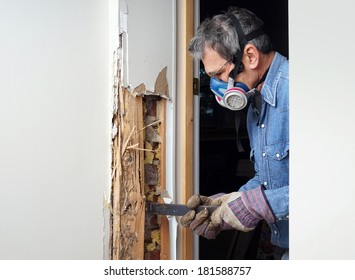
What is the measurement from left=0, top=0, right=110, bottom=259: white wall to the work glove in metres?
0.51

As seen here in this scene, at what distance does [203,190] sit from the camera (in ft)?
12.8

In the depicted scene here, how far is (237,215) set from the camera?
185 cm

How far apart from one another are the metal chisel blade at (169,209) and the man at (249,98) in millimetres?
36

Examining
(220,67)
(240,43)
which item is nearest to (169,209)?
(220,67)

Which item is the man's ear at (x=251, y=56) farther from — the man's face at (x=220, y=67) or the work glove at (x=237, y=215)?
the work glove at (x=237, y=215)

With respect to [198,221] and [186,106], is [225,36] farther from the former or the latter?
[198,221]

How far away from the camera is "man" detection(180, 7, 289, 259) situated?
6.19 feet

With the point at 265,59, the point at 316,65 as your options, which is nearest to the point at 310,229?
the point at 316,65

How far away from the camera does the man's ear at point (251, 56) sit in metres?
1.99

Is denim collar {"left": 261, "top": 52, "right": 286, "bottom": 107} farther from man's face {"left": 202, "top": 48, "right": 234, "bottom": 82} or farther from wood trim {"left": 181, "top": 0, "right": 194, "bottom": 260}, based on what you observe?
wood trim {"left": 181, "top": 0, "right": 194, "bottom": 260}

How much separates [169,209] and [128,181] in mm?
240

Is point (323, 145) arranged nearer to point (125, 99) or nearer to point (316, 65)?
point (316, 65)

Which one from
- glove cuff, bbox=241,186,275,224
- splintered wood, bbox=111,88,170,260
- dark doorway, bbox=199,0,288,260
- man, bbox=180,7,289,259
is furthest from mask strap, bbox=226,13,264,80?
dark doorway, bbox=199,0,288,260

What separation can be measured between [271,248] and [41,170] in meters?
2.11
